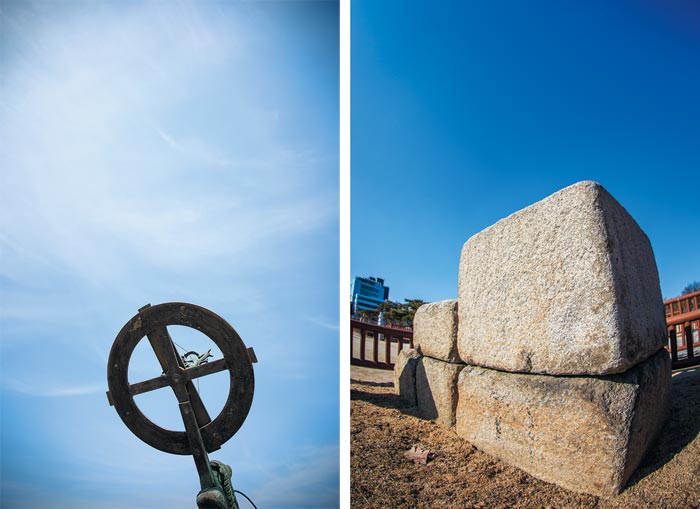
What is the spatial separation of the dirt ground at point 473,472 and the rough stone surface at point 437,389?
75 millimetres

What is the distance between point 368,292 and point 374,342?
0.59 m

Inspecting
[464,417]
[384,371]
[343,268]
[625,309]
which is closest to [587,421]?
[625,309]

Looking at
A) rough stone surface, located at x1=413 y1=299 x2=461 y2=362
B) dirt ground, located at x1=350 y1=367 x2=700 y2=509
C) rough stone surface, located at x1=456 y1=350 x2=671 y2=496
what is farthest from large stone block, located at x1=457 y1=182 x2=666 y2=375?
dirt ground, located at x1=350 y1=367 x2=700 y2=509

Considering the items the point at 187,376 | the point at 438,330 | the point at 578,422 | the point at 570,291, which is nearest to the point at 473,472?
the point at 578,422

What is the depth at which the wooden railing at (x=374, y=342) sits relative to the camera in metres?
3.71

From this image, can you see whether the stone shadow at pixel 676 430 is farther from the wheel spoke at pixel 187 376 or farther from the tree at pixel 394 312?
the tree at pixel 394 312

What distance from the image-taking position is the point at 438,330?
8.21 feet

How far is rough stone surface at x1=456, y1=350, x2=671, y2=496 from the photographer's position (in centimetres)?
153

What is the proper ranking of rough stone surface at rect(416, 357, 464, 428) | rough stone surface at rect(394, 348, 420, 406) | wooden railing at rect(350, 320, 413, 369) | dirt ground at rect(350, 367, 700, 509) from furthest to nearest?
wooden railing at rect(350, 320, 413, 369)
rough stone surface at rect(394, 348, 420, 406)
rough stone surface at rect(416, 357, 464, 428)
dirt ground at rect(350, 367, 700, 509)

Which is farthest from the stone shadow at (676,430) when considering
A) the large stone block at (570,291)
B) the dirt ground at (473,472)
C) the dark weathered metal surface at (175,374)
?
the dark weathered metal surface at (175,374)

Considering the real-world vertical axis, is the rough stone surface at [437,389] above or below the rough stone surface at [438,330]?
below

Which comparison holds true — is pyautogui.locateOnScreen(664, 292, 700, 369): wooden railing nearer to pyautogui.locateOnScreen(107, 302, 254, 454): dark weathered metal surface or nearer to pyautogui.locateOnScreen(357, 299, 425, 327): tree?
pyautogui.locateOnScreen(357, 299, 425, 327): tree

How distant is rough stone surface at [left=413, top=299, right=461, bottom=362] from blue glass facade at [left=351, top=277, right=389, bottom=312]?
57 centimetres

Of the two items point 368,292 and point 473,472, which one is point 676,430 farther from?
point 368,292
